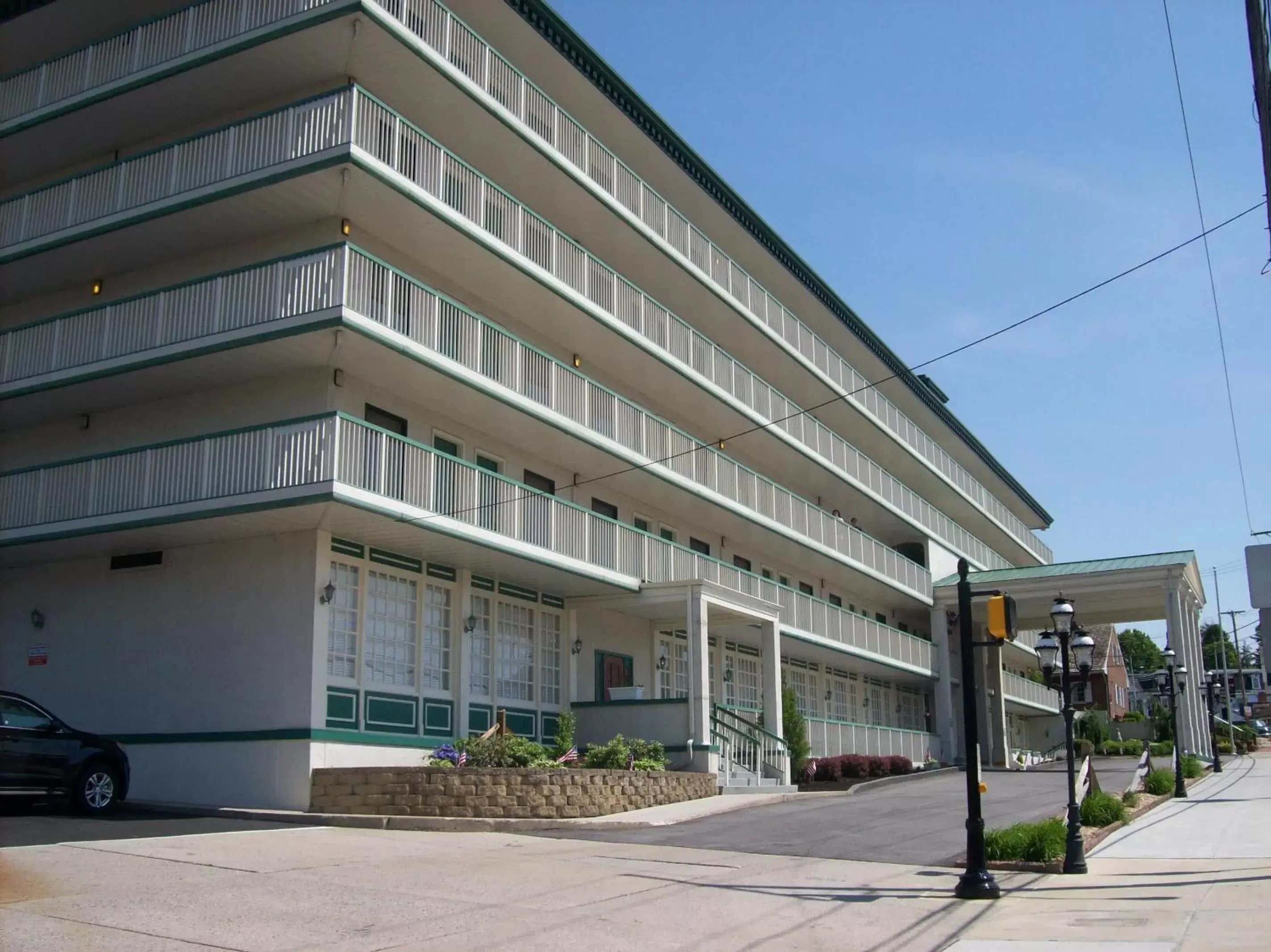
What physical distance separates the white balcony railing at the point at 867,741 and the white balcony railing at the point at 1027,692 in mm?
9718

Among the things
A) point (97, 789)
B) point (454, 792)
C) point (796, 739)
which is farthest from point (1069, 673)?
point (796, 739)

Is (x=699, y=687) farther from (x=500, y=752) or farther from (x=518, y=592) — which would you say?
(x=500, y=752)

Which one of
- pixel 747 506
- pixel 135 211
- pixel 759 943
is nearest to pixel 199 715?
pixel 135 211

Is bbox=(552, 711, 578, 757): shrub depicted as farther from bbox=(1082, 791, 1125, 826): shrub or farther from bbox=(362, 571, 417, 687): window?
bbox=(1082, 791, 1125, 826): shrub

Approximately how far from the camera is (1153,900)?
39.7 ft

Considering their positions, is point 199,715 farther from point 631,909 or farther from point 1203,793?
point 1203,793

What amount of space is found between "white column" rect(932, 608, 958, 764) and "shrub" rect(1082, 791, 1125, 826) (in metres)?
23.9

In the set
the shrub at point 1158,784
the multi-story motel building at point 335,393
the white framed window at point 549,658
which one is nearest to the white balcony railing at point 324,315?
the multi-story motel building at point 335,393

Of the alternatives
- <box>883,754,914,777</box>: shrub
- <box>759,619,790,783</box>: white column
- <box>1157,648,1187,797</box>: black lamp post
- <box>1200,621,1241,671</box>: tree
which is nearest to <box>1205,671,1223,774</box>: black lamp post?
<box>1157,648,1187,797</box>: black lamp post

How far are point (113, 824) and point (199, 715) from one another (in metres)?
4.12

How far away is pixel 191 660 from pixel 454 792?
5.46 metres

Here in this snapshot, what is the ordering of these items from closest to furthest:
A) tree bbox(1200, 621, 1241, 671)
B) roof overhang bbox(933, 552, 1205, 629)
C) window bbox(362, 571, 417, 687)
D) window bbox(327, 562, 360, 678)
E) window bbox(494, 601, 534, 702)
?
window bbox(327, 562, 360, 678), window bbox(362, 571, 417, 687), window bbox(494, 601, 534, 702), roof overhang bbox(933, 552, 1205, 629), tree bbox(1200, 621, 1241, 671)

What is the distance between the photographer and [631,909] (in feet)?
36.2

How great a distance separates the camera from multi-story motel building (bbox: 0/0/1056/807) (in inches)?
770
